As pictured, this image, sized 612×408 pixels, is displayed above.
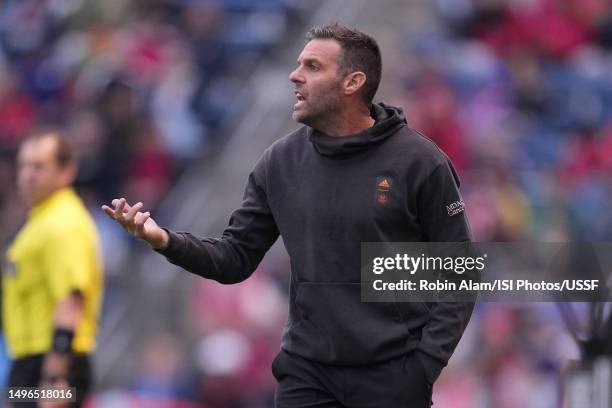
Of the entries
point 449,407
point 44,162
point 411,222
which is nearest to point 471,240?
point 411,222

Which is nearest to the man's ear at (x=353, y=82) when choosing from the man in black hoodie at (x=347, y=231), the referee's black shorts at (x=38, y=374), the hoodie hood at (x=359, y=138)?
the man in black hoodie at (x=347, y=231)

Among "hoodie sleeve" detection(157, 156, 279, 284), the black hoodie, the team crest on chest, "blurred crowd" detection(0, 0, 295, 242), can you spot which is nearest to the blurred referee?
"hoodie sleeve" detection(157, 156, 279, 284)

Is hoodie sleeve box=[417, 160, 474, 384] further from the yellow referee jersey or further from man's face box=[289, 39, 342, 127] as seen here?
the yellow referee jersey

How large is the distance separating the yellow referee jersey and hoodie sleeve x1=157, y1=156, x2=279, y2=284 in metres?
1.61

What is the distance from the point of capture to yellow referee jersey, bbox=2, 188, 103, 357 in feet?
24.4

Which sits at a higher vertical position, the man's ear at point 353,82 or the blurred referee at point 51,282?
the man's ear at point 353,82

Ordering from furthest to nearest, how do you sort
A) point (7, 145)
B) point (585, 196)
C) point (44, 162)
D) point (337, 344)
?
point (7, 145), point (585, 196), point (44, 162), point (337, 344)

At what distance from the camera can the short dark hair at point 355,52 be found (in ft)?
19.3

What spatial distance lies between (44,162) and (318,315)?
2594 millimetres

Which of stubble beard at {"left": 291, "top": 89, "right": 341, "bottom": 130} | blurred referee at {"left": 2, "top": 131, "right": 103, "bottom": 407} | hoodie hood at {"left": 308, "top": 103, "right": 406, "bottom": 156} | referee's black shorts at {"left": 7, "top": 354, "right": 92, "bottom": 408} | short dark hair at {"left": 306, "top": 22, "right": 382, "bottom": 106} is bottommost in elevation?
referee's black shorts at {"left": 7, "top": 354, "right": 92, "bottom": 408}

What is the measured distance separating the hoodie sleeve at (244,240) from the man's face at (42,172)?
200 centimetres

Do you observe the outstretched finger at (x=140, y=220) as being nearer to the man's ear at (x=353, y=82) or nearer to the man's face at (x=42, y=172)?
the man's ear at (x=353, y=82)

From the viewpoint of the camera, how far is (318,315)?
571 cm

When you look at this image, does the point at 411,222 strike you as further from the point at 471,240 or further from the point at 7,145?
the point at 7,145
